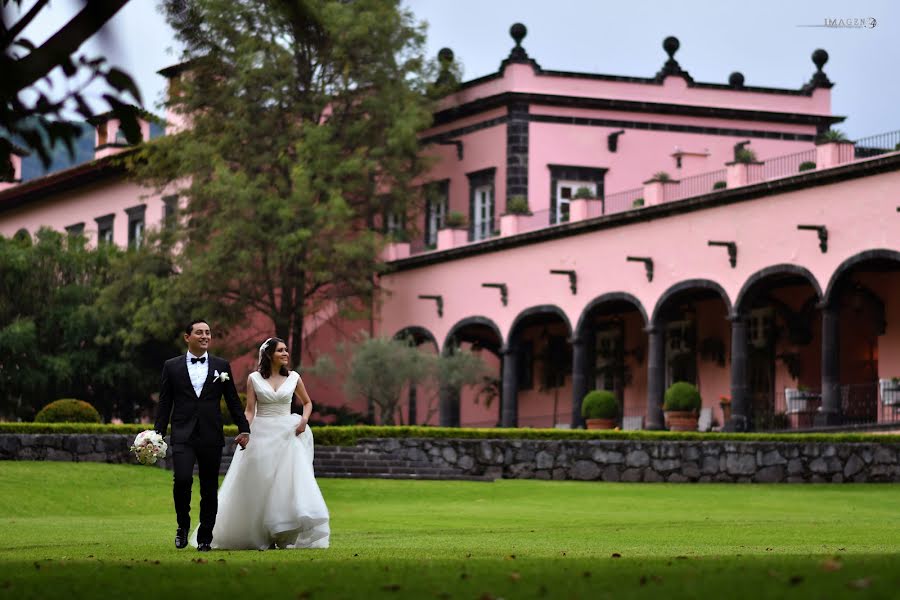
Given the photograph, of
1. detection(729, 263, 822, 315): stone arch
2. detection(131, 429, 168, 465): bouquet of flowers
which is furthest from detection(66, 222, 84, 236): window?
detection(131, 429, 168, 465): bouquet of flowers

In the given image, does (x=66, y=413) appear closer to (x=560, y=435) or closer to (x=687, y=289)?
(x=560, y=435)

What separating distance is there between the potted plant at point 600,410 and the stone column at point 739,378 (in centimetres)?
305

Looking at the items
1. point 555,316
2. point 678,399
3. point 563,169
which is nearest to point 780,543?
point 678,399

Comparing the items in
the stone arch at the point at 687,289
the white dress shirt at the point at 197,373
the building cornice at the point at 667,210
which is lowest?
the white dress shirt at the point at 197,373

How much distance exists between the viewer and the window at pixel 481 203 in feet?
150

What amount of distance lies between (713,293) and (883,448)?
9873 mm

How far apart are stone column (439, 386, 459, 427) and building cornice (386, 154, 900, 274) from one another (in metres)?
3.42

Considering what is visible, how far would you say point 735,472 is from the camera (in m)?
29.4

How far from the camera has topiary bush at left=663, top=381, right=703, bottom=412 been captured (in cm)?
3509

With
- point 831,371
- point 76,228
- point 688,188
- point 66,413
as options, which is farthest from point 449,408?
point 76,228

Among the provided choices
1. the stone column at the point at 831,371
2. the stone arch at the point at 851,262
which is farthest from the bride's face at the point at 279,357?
the stone column at the point at 831,371

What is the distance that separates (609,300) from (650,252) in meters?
1.93

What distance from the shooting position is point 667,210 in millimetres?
36500

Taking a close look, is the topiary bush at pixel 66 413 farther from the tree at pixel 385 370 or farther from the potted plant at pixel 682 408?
the potted plant at pixel 682 408
